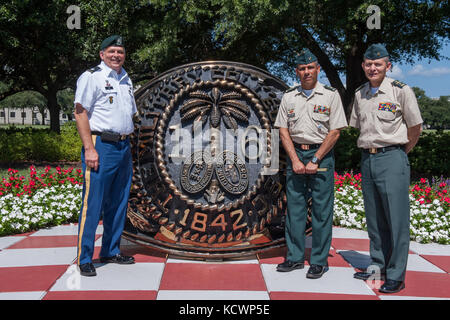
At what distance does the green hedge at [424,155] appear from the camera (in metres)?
8.40

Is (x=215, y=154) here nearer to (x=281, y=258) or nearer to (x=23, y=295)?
(x=281, y=258)

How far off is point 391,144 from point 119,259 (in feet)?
7.87

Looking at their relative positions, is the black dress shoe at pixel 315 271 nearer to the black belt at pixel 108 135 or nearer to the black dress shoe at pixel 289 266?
the black dress shoe at pixel 289 266

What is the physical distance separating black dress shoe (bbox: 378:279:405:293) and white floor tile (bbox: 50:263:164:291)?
65.2 inches

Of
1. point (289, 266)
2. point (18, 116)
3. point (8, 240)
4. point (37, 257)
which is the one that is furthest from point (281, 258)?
point (18, 116)

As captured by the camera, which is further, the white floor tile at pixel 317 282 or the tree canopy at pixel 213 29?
the tree canopy at pixel 213 29

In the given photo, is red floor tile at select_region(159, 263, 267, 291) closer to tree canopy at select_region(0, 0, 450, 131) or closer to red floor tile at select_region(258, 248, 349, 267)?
red floor tile at select_region(258, 248, 349, 267)

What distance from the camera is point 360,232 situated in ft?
15.4

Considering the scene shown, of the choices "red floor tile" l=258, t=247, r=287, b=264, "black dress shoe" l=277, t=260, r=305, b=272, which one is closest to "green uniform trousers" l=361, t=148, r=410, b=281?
"black dress shoe" l=277, t=260, r=305, b=272

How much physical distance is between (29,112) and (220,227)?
8422cm

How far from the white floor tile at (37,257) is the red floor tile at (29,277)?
0.40ft

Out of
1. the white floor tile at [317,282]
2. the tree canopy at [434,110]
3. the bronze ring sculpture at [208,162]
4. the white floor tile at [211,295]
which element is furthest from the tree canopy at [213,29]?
the tree canopy at [434,110]

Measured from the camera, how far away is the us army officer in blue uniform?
3.13 m
